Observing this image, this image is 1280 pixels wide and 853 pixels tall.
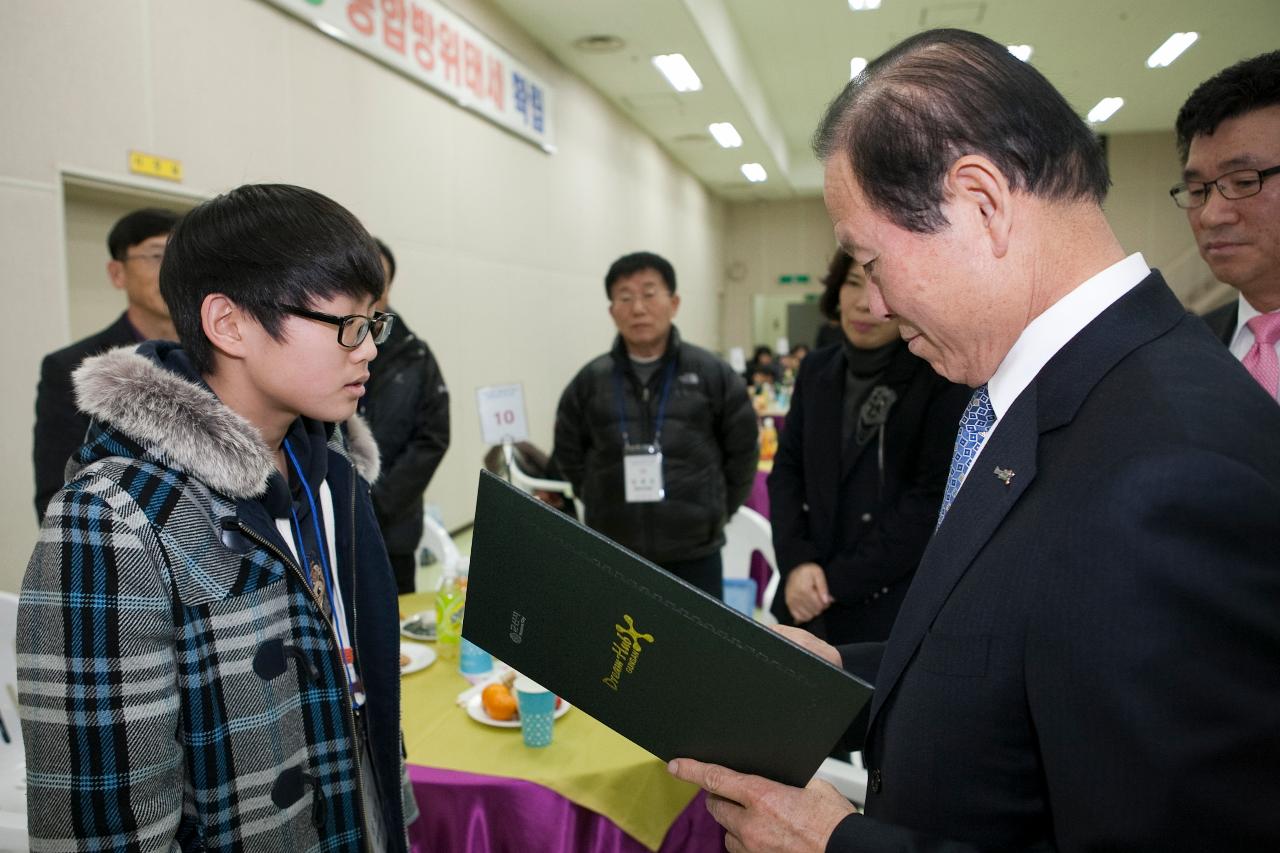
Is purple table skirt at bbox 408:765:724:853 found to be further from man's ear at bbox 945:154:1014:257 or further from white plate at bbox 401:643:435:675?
man's ear at bbox 945:154:1014:257

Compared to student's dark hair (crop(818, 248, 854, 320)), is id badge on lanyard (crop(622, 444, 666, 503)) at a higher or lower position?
lower

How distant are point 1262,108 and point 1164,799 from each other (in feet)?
5.28

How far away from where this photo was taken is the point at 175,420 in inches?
37.8

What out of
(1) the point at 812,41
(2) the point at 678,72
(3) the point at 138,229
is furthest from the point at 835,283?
(1) the point at 812,41

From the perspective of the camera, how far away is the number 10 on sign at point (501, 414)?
3154 millimetres

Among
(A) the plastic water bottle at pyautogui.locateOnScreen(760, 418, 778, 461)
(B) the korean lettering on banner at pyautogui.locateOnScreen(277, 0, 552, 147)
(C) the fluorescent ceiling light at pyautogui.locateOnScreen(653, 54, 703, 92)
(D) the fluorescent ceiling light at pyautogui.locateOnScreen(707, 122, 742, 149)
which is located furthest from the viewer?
(D) the fluorescent ceiling light at pyautogui.locateOnScreen(707, 122, 742, 149)

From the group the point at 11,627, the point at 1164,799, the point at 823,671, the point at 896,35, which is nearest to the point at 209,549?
the point at 823,671

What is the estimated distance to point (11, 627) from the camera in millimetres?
1894

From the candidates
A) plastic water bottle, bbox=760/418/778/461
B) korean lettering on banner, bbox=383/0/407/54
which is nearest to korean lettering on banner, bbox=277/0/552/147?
korean lettering on banner, bbox=383/0/407/54

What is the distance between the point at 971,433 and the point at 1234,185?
3.93 feet

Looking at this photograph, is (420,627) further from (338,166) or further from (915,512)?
(338,166)

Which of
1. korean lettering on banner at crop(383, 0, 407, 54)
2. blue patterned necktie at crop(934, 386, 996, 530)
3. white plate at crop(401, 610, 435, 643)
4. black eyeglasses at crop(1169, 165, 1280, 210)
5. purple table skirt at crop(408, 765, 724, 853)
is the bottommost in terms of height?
purple table skirt at crop(408, 765, 724, 853)

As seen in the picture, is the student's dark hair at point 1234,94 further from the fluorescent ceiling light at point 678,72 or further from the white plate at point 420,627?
the fluorescent ceiling light at point 678,72

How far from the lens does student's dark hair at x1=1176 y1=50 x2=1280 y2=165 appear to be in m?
1.61
